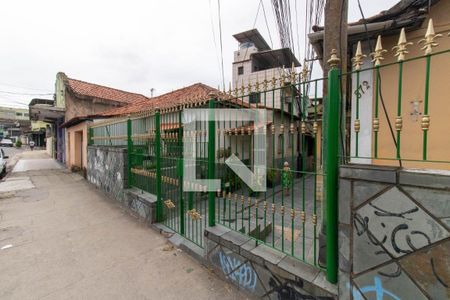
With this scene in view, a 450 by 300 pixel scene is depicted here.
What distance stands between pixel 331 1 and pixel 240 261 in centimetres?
301

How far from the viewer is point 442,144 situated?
3.28m

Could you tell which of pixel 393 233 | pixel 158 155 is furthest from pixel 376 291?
pixel 158 155

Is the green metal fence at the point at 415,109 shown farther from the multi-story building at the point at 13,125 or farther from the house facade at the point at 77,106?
the multi-story building at the point at 13,125

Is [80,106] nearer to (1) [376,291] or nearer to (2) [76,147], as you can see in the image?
(2) [76,147]

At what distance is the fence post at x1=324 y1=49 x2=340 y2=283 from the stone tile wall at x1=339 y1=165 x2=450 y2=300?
0.34 feet

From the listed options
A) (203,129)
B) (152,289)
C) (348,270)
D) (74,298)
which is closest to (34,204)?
(74,298)

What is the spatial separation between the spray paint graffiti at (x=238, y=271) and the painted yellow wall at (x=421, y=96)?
2858 millimetres

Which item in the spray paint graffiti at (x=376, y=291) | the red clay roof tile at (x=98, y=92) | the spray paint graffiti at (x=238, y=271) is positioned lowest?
the spray paint graffiti at (x=238, y=271)

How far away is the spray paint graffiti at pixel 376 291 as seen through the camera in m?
1.59

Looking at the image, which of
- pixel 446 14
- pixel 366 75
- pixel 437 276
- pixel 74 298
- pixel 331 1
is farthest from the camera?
pixel 366 75

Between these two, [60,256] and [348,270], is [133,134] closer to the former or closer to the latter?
[60,256]

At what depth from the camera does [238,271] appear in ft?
8.62

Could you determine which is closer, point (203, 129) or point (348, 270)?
point (348, 270)

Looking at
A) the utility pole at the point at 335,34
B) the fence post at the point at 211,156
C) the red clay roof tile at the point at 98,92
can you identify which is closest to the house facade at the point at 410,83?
the utility pole at the point at 335,34
